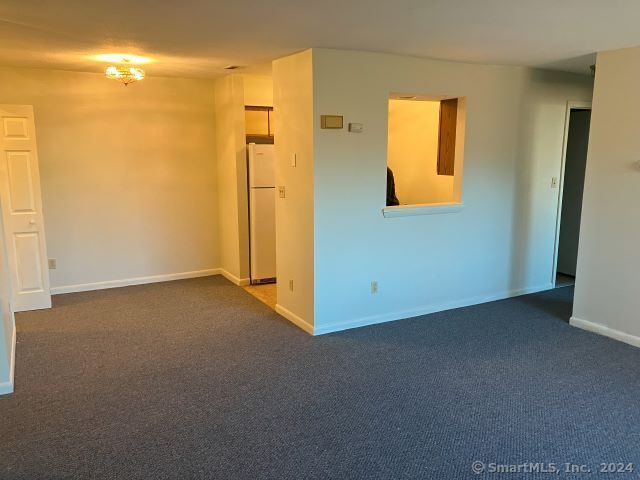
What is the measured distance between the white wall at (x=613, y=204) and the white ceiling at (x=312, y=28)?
0.32 meters

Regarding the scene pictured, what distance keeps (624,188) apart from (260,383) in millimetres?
3294

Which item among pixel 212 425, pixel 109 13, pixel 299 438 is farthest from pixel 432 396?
pixel 109 13

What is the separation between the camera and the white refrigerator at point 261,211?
18.5 ft

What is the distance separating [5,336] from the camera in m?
3.39

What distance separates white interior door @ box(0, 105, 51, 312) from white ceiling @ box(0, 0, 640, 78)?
60 centimetres

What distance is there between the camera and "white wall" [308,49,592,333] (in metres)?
4.12

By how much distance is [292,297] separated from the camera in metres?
4.57

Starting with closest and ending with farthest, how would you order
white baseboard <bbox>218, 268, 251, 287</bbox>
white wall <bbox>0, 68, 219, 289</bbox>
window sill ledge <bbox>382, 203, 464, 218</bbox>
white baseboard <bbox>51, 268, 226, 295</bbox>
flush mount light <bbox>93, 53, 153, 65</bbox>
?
flush mount light <bbox>93, 53, 153, 65</bbox> → window sill ledge <bbox>382, 203, 464, 218</bbox> → white wall <bbox>0, 68, 219, 289</bbox> → white baseboard <bbox>51, 268, 226, 295</bbox> → white baseboard <bbox>218, 268, 251, 287</bbox>

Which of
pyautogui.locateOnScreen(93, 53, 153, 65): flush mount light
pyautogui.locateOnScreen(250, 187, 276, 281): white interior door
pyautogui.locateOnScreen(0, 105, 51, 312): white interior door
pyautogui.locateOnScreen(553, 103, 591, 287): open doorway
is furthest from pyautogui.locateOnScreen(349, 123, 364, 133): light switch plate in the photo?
pyautogui.locateOnScreen(553, 103, 591, 287): open doorway

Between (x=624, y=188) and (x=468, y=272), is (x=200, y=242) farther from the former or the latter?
(x=624, y=188)

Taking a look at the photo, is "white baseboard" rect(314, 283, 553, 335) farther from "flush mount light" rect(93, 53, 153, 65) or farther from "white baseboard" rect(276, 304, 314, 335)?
"flush mount light" rect(93, 53, 153, 65)

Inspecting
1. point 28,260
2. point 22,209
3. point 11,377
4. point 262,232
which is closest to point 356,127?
point 262,232

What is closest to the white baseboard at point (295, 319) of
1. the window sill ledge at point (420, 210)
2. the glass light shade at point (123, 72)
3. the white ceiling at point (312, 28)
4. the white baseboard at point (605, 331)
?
the window sill ledge at point (420, 210)

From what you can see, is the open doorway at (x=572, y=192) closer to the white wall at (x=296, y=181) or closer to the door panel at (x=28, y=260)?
the white wall at (x=296, y=181)
